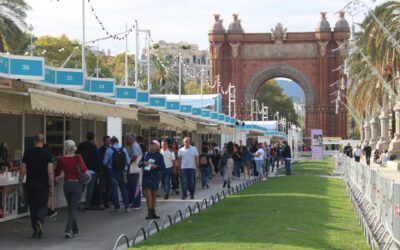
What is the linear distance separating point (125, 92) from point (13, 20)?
74.5ft

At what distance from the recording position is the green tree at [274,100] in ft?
562

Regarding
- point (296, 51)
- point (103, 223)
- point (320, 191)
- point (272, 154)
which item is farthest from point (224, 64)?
point (103, 223)

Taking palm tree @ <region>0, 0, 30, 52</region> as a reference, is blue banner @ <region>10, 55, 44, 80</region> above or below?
below

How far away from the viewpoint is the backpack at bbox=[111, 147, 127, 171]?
20.3m

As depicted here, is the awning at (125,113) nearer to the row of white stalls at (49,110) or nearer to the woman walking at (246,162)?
the row of white stalls at (49,110)

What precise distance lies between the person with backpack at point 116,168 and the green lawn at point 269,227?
84.2 inches

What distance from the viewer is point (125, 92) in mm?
27359

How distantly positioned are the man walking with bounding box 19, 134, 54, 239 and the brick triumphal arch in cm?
9858

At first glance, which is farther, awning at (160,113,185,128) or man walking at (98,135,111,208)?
awning at (160,113,185,128)

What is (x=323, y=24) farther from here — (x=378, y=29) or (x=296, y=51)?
(x=378, y=29)

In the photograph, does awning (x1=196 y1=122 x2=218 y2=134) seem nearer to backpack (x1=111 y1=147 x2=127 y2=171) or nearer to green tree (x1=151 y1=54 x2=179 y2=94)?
backpack (x1=111 y1=147 x2=127 y2=171)

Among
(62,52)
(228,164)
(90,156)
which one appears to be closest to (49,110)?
(90,156)

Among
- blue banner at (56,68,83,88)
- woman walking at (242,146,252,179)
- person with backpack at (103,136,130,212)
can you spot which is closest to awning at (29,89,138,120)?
person with backpack at (103,136,130,212)

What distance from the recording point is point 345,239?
49.4ft
